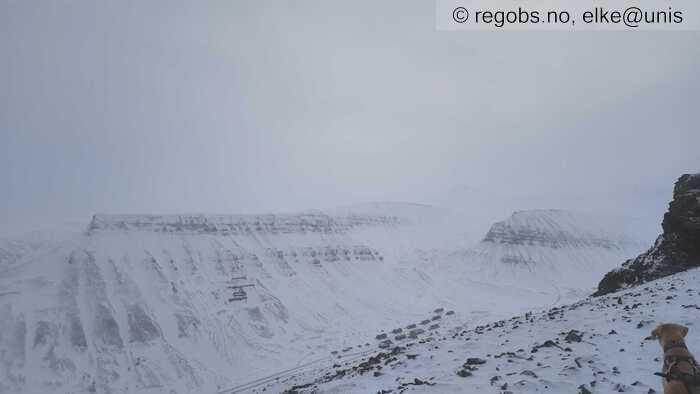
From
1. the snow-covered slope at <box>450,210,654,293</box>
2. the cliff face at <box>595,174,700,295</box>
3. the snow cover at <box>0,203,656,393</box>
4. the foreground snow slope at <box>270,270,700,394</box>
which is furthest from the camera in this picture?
the snow-covered slope at <box>450,210,654,293</box>

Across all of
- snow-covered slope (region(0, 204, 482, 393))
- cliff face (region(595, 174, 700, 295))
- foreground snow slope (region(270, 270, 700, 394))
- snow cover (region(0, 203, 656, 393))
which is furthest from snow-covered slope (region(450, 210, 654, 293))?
foreground snow slope (region(270, 270, 700, 394))

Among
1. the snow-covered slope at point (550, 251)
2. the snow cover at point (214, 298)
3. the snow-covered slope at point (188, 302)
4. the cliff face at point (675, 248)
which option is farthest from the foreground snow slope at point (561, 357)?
the snow-covered slope at point (550, 251)

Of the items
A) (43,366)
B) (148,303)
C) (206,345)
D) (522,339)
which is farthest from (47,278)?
(522,339)

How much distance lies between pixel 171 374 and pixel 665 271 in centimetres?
4097

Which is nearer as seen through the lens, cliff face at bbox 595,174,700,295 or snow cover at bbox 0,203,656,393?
cliff face at bbox 595,174,700,295

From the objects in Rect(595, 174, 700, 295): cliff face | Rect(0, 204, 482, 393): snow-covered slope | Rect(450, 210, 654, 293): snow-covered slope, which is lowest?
Rect(450, 210, 654, 293): snow-covered slope

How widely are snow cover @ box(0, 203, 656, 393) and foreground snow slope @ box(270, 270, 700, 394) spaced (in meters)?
30.3

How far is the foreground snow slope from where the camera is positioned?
7504 millimetres

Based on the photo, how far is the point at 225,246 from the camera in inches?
2509

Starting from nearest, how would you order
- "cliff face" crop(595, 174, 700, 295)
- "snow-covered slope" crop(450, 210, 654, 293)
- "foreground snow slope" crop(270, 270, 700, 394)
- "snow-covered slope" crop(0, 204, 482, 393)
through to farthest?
1. "foreground snow slope" crop(270, 270, 700, 394)
2. "cliff face" crop(595, 174, 700, 295)
3. "snow-covered slope" crop(0, 204, 482, 393)
4. "snow-covered slope" crop(450, 210, 654, 293)

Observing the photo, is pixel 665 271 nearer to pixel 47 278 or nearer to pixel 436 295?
pixel 436 295

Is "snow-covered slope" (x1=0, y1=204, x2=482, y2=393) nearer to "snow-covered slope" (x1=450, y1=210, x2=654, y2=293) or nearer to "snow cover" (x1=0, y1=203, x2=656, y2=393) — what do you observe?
"snow cover" (x1=0, y1=203, x2=656, y2=393)

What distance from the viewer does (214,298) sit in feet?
168

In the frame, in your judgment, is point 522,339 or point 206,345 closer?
point 522,339
